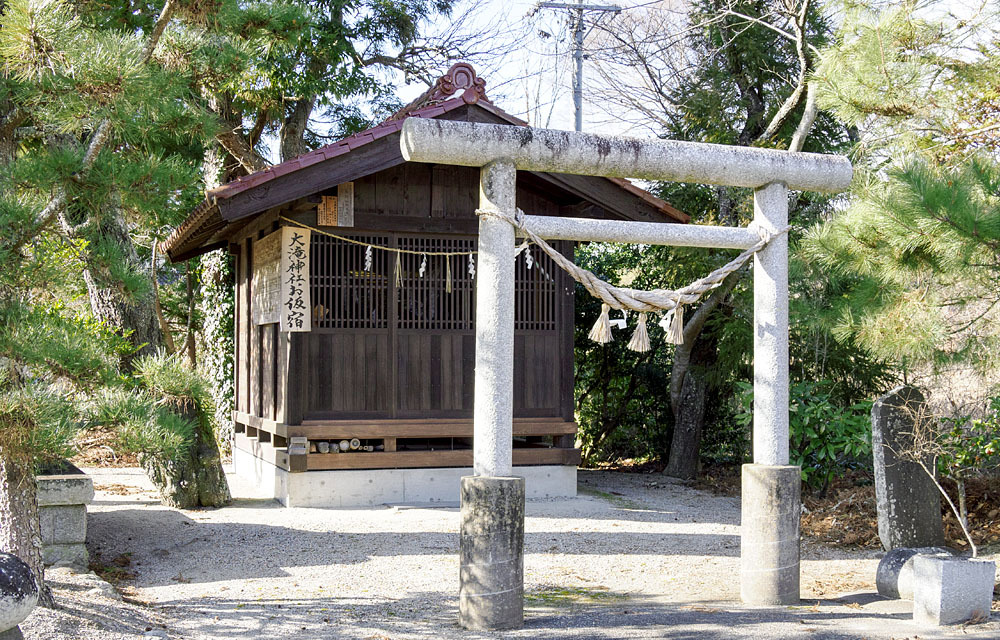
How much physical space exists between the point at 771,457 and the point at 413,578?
2888 mm

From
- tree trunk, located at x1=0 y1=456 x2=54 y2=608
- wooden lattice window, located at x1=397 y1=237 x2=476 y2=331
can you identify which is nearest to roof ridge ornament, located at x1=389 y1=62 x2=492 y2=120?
wooden lattice window, located at x1=397 y1=237 x2=476 y2=331

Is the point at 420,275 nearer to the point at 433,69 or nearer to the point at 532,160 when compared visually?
the point at 532,160

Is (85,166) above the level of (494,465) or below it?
above

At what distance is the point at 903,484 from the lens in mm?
7211

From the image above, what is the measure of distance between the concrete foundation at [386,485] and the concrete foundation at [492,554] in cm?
450

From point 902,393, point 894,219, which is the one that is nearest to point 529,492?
point 902,393

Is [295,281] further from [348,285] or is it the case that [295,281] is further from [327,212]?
[327,212]

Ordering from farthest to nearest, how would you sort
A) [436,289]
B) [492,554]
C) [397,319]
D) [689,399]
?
[689,399]
[436,289]
[397,319]
[492,554]

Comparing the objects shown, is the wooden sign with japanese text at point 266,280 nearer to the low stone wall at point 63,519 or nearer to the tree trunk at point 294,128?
the low stone wall at point 63,519

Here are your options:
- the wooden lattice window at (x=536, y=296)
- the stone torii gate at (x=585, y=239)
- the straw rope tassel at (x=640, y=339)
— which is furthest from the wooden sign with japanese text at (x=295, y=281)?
the straw rope tassel at (x=640, y=339)

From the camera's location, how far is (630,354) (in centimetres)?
1380

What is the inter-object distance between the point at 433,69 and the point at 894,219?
12020mm

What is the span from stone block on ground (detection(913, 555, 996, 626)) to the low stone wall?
5897 mm

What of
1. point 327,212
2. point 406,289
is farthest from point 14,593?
point 406,289
